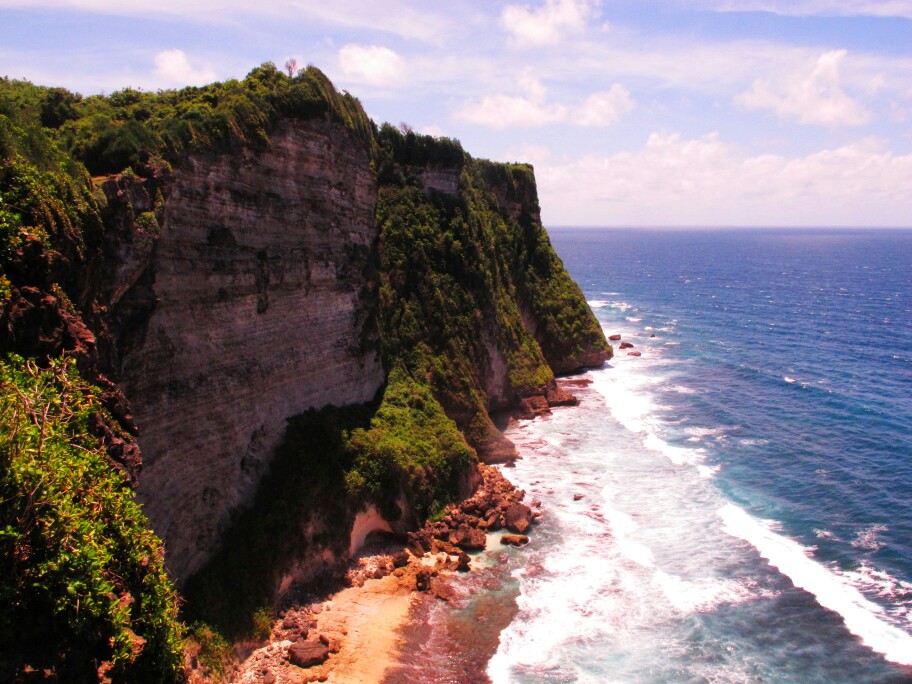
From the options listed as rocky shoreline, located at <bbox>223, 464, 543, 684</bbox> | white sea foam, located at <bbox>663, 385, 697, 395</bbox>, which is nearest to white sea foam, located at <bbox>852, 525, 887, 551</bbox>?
rocky shoreline, located at <bbox>223, 464, 543, 684</bbox>

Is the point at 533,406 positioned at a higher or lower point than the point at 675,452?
higher

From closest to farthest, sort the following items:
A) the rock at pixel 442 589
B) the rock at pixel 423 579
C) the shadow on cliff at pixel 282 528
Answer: the shadow on cliff at pixel 282 528, the rock at pixel 442 589, the rock at pixel 423 579

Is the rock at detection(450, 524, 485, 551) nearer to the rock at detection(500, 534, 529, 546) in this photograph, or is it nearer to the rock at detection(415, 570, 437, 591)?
the rock at detection(500, 534, 529, 546)

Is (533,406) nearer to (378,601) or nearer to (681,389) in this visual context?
(681,389)

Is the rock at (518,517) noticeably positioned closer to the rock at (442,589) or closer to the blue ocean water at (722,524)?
the blue ocean water at (722,524)

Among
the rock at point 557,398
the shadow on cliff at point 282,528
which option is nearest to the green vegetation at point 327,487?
the shadow on cliff at point 282,528

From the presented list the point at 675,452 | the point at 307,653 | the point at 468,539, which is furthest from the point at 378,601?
the point at 675,452

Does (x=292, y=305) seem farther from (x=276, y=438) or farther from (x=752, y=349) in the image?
(x=752, y=349)
